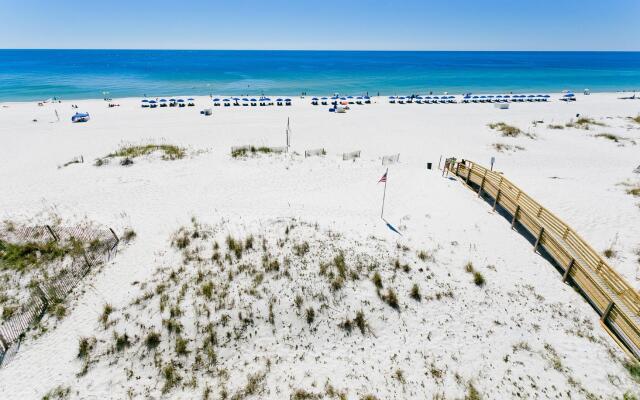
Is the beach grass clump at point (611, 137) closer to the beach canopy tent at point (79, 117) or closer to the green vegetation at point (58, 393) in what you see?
the green vegetation at point (58, 393)

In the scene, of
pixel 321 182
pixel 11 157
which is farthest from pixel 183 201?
pixel 11 157

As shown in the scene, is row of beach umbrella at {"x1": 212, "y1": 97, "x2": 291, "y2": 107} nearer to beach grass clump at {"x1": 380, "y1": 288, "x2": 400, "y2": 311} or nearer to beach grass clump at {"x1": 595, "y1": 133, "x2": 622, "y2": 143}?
beach grass clump at {"x1": 595, "y1": 133, "x2": 622, "y2": 143}

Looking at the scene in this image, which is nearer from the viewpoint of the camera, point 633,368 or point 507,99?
point 633,368

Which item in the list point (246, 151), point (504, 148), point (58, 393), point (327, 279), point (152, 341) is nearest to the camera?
point (58, 393)

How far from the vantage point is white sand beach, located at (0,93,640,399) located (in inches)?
360

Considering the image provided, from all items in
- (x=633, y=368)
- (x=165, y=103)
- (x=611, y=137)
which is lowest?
(x=633, y=368)

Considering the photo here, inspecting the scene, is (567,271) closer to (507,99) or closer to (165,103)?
(165,103)

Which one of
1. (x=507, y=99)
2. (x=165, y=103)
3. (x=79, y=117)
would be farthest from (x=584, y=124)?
(x=79, y=117)

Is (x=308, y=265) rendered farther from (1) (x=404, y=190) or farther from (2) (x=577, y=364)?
(1) (x=404, y=190)

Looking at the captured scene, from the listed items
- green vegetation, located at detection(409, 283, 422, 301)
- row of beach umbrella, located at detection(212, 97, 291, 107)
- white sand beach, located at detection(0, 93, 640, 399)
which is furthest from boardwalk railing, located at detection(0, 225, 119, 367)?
row of beach umbrella, located at detection(212, 97, 291, 107)

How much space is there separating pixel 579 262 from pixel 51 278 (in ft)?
67.5

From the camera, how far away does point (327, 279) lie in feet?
39.8

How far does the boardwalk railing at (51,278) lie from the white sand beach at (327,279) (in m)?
0.42

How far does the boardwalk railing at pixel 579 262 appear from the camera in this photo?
33.7ft
